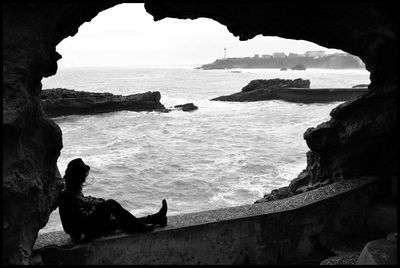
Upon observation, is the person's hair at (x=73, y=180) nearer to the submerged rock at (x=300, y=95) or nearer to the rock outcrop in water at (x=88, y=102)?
the rock outcrop in water at (x=88, y=102)

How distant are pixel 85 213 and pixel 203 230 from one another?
1590 mm

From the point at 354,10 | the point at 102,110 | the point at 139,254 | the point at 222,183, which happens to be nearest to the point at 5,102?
the point at 139,254

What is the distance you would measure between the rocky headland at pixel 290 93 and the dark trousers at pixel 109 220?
133ft

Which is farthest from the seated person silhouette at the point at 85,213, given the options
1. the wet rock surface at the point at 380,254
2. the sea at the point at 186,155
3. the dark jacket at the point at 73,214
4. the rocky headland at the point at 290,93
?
the rocky headland at the point at 290,93

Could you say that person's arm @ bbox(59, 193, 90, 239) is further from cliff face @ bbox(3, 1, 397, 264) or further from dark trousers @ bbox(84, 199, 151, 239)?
cliff face @ bbox(3, 1, 397, 264)

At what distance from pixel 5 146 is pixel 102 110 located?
1340 inches

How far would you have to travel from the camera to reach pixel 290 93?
4747 cm

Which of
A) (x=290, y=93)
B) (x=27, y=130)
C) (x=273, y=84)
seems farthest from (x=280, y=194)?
(x=273, y=84)

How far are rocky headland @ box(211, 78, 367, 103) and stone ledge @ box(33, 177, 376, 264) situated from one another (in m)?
38.5

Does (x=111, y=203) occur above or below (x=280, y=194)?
above

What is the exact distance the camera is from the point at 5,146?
4.61m

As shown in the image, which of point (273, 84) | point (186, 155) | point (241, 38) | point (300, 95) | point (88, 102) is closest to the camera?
point (241, 38)

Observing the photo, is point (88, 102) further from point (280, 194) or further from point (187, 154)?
point (280, 194)

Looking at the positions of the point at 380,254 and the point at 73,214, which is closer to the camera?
the point at 380,254
